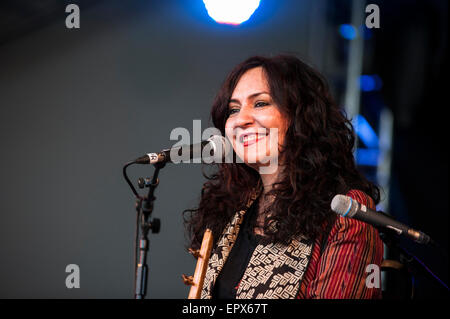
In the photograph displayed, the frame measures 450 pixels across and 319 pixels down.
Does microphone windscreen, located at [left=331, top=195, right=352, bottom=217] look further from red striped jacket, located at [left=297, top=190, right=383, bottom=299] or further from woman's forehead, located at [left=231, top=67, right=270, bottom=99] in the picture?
woman's forehead, located at [left=231, top=67, right=270, bottom=99]

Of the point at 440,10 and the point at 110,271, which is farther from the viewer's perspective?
the point at 440,10

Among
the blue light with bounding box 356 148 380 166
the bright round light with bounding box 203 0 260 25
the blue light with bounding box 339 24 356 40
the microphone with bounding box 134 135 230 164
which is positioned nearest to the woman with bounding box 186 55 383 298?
the microphone with bounding box 134 135 230 164

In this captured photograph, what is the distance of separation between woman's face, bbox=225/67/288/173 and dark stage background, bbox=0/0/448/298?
121cm

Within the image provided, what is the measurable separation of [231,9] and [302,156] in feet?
4.69

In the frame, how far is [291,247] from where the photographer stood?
5.39ft

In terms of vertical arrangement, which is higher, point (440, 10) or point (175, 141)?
point (440, 10)

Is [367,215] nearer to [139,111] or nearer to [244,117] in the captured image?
[244,117]

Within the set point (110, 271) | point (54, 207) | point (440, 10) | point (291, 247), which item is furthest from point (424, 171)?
point (54, 207)

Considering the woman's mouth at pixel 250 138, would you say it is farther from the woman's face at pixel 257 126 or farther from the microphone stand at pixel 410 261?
the microphone stand at pixel 410 261

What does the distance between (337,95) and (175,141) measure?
1.24m

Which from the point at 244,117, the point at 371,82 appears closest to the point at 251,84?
the point at 244,117

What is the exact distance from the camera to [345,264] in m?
1.45

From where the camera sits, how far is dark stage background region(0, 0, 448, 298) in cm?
271

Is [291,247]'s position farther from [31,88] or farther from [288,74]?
[31,88]
